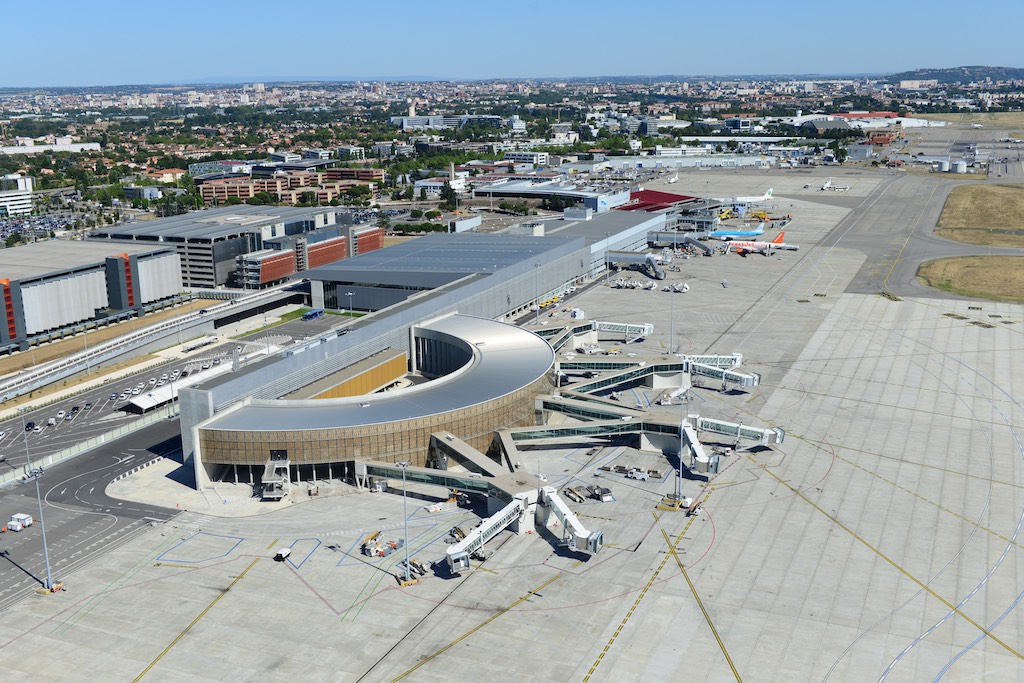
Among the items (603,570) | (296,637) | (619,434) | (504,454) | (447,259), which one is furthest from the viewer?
(447,259)

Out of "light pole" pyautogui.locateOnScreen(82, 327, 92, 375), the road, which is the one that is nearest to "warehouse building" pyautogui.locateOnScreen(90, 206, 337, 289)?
"light pole" pyautogui.locateOnScreen(82, 327, 92, 375)

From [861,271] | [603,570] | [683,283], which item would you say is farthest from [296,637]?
[861,271]

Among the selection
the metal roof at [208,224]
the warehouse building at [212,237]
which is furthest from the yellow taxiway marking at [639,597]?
the metal roof at [208,224]

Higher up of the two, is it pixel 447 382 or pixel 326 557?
pixel 447 382

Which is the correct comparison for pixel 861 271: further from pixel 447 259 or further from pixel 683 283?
pixel 447 259

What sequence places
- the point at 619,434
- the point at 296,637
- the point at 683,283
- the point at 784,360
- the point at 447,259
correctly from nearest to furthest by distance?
the point at 296,637 < the point at 619,434 < the point at 784,360 < the point at 447,259 < the point at 683,283

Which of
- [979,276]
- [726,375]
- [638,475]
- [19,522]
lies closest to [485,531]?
[638,475]

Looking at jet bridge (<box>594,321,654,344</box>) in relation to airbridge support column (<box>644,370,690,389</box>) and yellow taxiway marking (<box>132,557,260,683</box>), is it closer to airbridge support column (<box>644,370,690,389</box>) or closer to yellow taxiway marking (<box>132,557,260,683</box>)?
airbridge support column (<box>644,370,690,389</box>)
